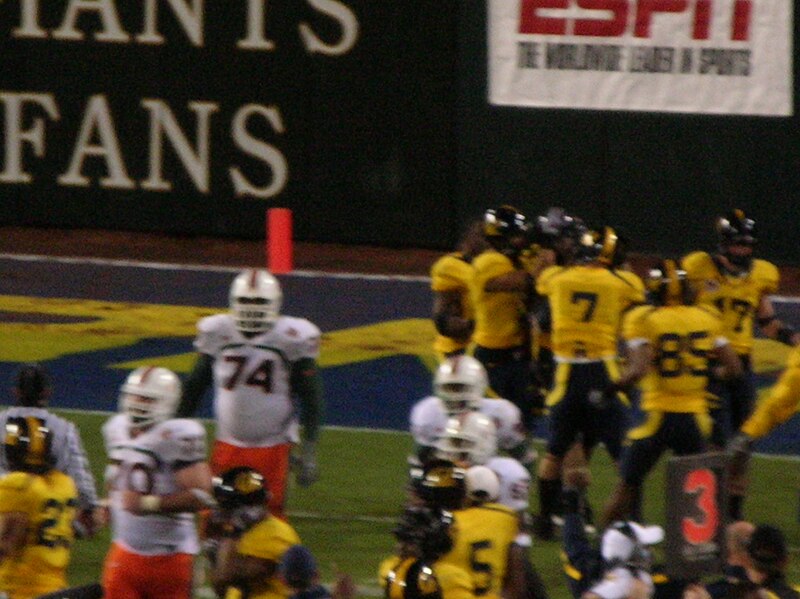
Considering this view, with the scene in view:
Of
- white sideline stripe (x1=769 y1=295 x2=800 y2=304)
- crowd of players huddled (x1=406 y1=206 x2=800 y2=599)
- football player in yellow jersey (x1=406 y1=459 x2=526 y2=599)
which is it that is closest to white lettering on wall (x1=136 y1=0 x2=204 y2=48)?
white sideline stripe (x1=769 y1=295 x2=800 y2=304)

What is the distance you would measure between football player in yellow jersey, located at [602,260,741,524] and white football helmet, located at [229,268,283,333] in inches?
73.2

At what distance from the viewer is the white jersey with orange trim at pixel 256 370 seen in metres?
9.82

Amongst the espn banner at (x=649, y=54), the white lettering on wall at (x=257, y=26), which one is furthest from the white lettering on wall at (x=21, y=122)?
the espn banner at (x=649, y=54)

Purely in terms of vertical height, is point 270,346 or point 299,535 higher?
point 270,346

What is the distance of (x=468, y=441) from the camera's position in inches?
320

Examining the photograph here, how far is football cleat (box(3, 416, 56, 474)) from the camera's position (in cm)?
827

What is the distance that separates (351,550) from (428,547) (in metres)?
4.02

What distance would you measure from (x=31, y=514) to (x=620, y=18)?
12.4 meters

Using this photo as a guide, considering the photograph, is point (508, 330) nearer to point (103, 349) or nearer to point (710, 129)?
point (103, 349)

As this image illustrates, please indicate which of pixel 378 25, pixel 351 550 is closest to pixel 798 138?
pixel 378 25

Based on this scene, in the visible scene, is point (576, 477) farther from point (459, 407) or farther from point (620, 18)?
point (620, 18)

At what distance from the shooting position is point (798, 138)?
63.7 feet

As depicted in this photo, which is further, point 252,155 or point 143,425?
point 252,155

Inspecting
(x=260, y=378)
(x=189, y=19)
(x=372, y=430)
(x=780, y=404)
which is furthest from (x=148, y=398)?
(x=189, y=19)
